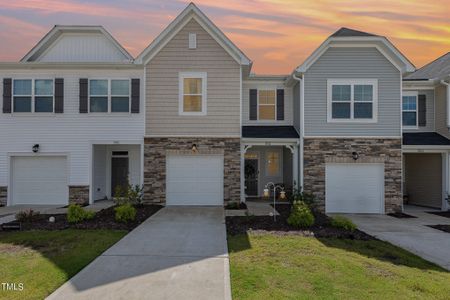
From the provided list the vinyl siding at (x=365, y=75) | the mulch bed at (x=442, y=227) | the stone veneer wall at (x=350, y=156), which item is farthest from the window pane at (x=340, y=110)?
the mulch bed at (x=442, y=227)

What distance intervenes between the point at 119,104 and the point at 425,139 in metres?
14.0

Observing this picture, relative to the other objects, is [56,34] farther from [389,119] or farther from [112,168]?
[389,119]

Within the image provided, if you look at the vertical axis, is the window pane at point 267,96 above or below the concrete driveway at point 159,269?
above

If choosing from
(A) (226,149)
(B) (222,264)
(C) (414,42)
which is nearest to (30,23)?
(A) (226,149)

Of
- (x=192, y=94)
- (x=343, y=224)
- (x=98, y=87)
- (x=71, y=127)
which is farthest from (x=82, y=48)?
(x=343, y=224)

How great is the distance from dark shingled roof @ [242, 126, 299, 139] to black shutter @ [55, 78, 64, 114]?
818cm

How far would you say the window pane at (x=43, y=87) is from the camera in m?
15.6

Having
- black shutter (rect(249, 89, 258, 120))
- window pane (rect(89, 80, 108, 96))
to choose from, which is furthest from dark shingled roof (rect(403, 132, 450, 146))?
window pane (rect(89, 80, 108, 96))

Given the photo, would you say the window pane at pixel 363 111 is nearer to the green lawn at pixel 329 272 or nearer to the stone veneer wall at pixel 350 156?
the stone veneer wall at pixel 350 156

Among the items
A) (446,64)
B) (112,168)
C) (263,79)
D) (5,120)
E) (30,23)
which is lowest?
(112,168)

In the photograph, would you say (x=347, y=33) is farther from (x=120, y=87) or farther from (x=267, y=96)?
(x=120, y=87)

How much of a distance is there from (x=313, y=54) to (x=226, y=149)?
17.9 ft

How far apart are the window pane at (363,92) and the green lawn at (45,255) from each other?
437 inches

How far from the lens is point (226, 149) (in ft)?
50.2
